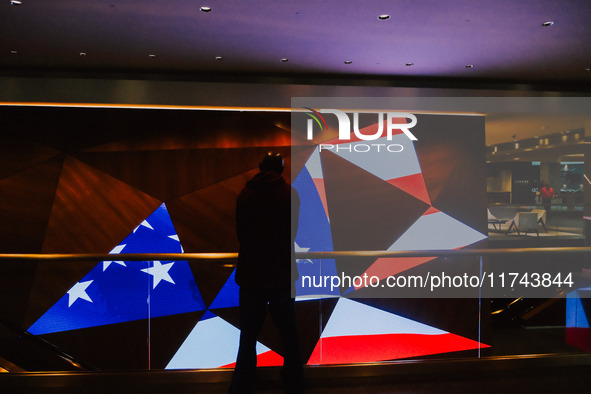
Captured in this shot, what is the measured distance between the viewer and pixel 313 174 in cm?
536

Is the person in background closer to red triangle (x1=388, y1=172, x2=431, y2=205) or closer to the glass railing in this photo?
the glass railing

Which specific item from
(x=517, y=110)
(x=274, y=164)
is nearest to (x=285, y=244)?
(x=274, y=164)

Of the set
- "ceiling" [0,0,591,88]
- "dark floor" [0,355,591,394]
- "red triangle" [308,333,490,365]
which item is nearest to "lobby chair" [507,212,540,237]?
"ceiling" [0,0,591,88]

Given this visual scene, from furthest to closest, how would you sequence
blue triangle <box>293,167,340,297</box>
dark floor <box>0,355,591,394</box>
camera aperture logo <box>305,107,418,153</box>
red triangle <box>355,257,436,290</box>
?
1. blue triangle <box>293,167,340,297</box>
2. camera aperture logo <box>305,107,418,153</box>
3. red triangle <box>355,257,436,290</box>
4. dark floor <box>0,355,591,394</box>

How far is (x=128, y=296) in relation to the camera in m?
3.09

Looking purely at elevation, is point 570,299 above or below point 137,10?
below

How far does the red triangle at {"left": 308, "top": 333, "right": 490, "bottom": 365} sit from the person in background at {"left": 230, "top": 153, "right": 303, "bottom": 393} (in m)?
0.60

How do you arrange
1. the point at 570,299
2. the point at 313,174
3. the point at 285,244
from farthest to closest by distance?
the point at 313,174, the point at 570,299, the point at 285,244

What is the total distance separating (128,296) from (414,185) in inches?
153

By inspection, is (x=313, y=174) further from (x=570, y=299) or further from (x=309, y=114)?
(x=570, y=299)

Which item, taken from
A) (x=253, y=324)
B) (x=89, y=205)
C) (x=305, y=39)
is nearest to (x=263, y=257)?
(x=253, y=324)

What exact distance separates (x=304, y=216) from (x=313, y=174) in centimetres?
57

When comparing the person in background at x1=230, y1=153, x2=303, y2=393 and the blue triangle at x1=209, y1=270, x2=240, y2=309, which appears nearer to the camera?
the person in background at x1=230, y1=153, x2=303, y2=393

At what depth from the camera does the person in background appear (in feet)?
8.29
